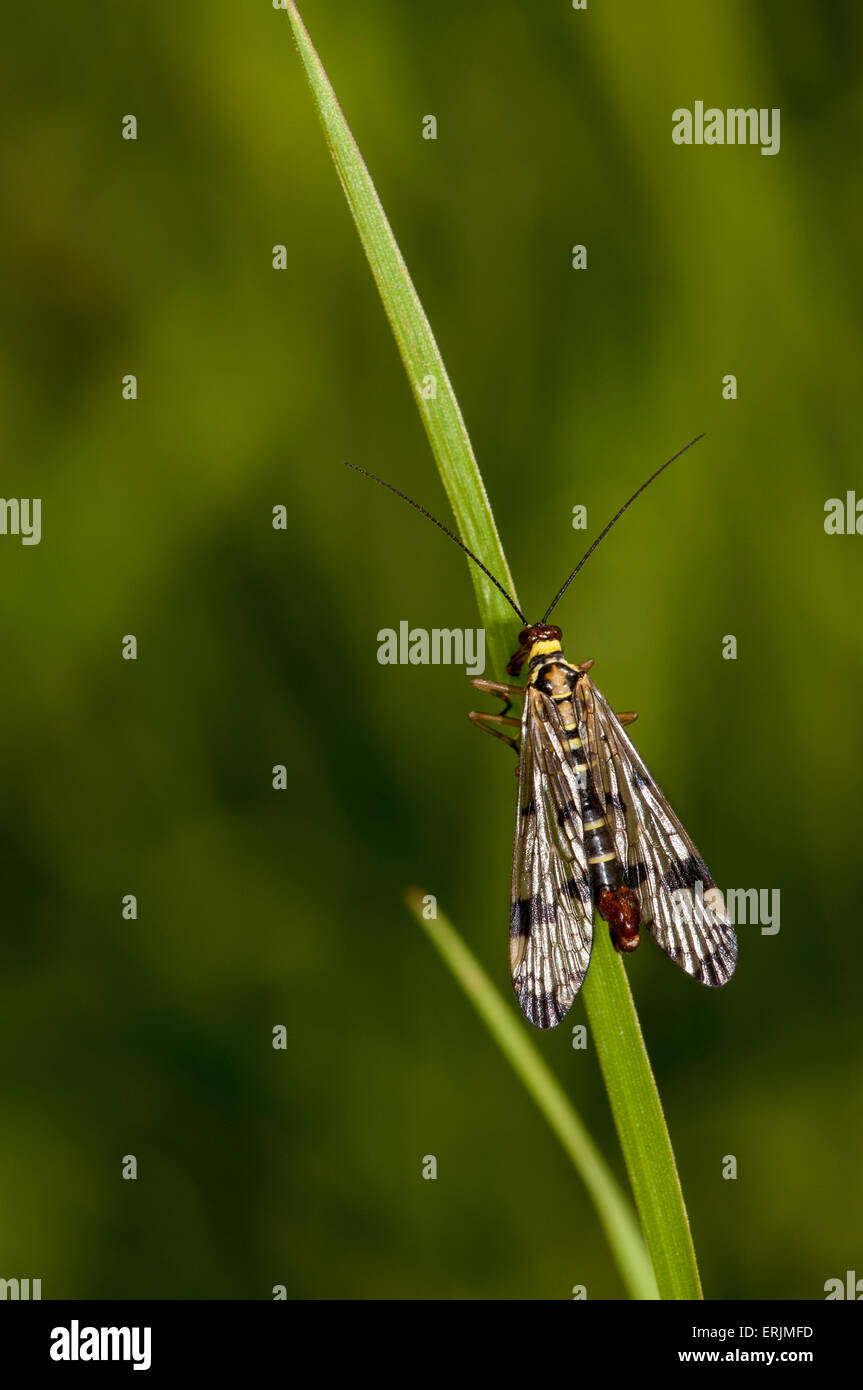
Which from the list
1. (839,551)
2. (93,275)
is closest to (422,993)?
(839,551)

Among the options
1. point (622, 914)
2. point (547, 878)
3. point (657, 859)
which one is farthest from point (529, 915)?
point (657, 859)

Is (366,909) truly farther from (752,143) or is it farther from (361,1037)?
(752,143)

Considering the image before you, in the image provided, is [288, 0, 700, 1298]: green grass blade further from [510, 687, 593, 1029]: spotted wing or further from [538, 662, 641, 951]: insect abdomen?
[538, 662, 641, 951]: insect abdomen
